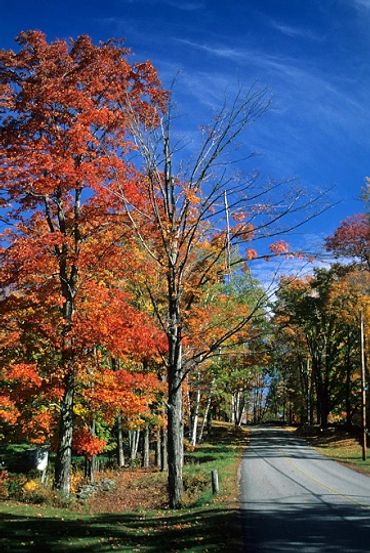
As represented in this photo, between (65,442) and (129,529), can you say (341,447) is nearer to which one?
(65,442)

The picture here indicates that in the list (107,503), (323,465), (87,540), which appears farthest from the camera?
(323,465)

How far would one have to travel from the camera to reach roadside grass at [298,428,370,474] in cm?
2765

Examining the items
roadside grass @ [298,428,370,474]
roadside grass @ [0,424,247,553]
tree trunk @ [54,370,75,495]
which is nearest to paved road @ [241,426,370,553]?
roadside grass @ [0,424,247,553]

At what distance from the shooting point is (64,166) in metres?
15.0

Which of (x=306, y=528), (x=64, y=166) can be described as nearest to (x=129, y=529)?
(x=306, y=528)

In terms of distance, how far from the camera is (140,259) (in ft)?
56.2

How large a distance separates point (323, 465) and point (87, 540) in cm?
1963

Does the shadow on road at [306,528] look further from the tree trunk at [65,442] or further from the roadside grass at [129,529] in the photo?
the tree trunk at [65,442]

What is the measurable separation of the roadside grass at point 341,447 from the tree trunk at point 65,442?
1517cm

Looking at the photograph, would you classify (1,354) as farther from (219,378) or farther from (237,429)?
(237,429)

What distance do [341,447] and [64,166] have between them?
3095cm

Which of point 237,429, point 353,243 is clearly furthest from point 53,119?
point 237,429

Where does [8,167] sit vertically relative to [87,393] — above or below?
above

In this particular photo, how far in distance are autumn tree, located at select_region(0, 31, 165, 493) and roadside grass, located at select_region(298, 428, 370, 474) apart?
16.8 meters
